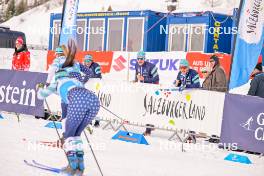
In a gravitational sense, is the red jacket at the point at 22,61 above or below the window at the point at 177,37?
below

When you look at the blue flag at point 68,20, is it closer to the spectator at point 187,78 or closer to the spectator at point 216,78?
the spectator at point 187,78

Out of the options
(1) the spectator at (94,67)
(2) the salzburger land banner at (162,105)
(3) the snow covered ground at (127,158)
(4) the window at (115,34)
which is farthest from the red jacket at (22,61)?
(4) the window at (115,34)

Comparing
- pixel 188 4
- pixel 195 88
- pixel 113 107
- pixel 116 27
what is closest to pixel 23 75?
pixel 113 107

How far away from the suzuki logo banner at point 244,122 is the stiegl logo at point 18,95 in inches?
227

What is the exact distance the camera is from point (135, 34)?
22.8 meters

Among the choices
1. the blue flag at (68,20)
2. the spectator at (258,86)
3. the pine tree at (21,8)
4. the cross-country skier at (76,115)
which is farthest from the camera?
the pine tree at (21,8)

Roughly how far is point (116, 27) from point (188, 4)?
36.2 meters

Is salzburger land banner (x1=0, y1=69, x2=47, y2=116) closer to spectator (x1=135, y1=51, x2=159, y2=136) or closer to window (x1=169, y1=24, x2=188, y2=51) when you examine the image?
spectator (x1=135, y1=51, x2=159, y2=136)

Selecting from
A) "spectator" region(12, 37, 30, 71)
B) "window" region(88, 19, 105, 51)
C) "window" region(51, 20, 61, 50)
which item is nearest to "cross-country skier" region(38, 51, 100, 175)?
"spectator" region(12, 37, 30, 71)

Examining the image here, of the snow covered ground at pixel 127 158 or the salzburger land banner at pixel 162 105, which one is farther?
the salzburger land banner at pixel 162 105

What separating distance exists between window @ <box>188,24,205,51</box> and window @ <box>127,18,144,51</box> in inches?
86.3

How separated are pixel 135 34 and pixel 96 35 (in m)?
2.40

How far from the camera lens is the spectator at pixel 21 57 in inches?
575

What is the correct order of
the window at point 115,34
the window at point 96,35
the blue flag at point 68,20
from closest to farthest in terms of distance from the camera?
1. the blue flag at point 68,20
2. the window at point 115,34
3. the window at point 96,35
